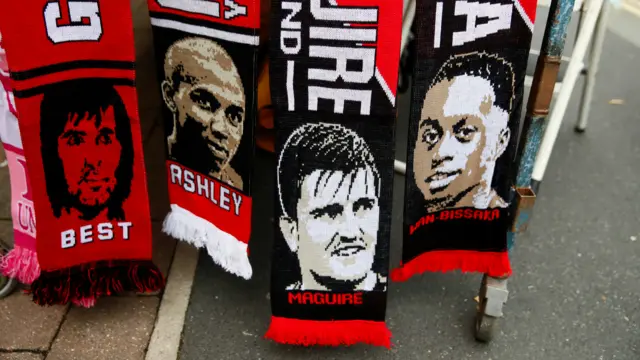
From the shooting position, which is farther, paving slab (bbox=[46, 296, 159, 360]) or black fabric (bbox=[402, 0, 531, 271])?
paving slab (bbox=[46, 296, 159, 360])

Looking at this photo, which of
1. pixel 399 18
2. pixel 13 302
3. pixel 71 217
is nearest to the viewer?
pixel 399 18

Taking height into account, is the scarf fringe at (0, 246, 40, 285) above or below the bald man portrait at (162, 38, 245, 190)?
below

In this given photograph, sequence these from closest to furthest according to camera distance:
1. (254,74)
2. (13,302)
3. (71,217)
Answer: (254,74), (71,217), (13,302)

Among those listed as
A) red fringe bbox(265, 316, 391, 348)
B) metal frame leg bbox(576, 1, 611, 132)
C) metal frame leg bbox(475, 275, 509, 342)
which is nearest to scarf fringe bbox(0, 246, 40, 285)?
red fringe bbox(265, 316, 391, 348)

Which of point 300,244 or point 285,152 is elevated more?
point 285,152

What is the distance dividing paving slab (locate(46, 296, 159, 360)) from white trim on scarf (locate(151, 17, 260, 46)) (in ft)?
2.69

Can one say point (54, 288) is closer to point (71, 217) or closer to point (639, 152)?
point (71, 217)

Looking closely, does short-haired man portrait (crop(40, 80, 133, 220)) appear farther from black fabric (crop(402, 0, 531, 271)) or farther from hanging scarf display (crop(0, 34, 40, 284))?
black fabric (crop(402, 0, 531, 271))

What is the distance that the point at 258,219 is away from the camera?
6.86 feet

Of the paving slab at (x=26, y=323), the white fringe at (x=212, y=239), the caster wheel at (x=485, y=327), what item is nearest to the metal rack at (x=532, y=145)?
the caster wheel at (x=485, y=327)

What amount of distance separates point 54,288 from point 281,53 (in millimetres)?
869

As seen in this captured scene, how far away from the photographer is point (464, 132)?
1366 mm

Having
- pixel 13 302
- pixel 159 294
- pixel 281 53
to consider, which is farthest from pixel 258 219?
pixel 281 53

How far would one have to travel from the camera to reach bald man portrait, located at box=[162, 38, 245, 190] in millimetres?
1369
